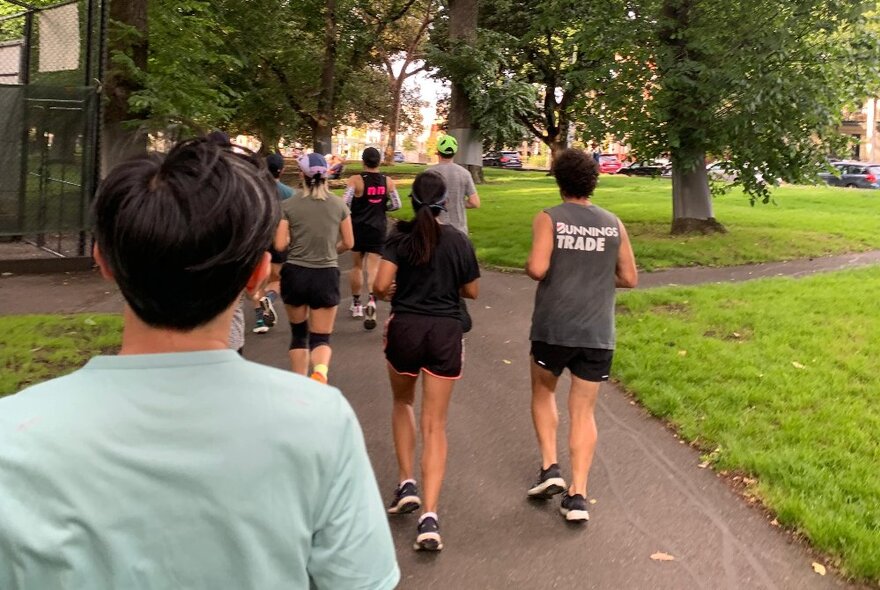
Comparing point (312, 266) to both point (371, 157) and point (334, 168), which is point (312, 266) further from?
point (371, 157)

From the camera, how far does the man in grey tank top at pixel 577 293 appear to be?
4.14m

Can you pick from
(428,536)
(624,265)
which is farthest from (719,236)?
(428,536)

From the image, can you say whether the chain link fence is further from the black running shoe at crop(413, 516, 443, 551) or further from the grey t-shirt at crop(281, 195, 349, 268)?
the black running shoe at crop(413, 516, 443, 551)

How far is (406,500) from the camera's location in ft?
13.4

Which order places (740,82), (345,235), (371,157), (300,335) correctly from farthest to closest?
(740,82) → (371,157) → (345,235) → (300,335)

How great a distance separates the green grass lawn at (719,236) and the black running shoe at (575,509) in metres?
7.47

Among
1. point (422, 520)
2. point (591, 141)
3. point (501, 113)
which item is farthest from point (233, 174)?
point (501, 113)

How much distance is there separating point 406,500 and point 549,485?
30.8 inches

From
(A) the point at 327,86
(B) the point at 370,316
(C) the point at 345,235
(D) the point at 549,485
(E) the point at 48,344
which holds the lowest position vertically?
(D) the point at 549,485

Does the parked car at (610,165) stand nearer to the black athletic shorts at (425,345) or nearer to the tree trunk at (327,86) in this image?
the tree trunk at (327,86)

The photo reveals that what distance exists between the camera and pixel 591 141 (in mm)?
13766

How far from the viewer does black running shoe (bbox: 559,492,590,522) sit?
4047 millimetres

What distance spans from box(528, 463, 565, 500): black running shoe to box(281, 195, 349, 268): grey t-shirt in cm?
221

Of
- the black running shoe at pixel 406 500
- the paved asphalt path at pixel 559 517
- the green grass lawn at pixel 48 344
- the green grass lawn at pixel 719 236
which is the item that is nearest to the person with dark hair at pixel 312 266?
the paved asphalt path at pixel 559 517
